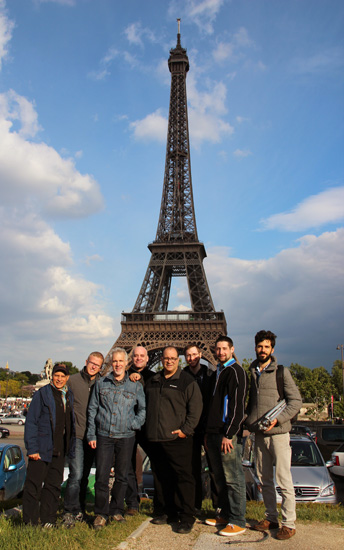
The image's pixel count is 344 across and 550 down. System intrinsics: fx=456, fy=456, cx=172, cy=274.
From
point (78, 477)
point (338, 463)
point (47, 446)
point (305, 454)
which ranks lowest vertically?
point (338, 463)

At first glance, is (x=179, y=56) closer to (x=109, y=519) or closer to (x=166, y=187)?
(x=166, y=187)

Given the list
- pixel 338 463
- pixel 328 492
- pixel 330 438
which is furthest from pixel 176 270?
pixel 328 492

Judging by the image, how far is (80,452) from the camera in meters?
5.92

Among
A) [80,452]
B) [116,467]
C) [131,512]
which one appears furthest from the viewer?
[131,512]

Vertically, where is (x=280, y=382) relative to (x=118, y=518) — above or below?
above

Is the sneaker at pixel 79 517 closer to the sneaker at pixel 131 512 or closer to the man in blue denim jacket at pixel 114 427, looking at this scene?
the man in blue denim jacket at pixel 114 427

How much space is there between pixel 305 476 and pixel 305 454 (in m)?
0.89

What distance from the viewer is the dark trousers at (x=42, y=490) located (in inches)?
207

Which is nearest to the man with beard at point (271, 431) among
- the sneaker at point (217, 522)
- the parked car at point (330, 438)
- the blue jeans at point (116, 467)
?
the sneaker at point (217, 522)

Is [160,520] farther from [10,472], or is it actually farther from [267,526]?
[10,472]

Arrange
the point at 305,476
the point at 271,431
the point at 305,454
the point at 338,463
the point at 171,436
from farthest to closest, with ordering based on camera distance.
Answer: the point at 338,463 → the point at 305,454 → the point at 305,476 → the point at 171,436 → the point at 271,431

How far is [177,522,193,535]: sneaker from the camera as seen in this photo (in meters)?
5.12

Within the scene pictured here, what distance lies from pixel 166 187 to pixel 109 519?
159 ft

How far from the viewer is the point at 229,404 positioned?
5375mm
